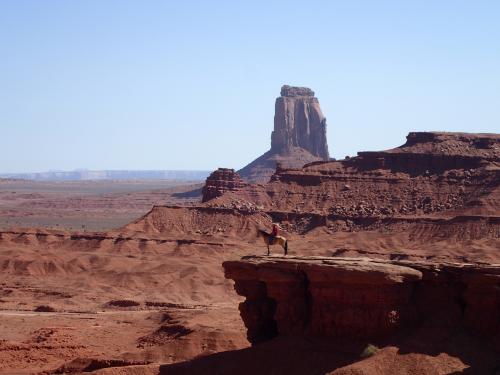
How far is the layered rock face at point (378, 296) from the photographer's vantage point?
25.0 metres

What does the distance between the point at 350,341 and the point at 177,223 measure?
68.2 m

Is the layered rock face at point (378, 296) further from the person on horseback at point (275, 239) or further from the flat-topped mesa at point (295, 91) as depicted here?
the flat-topped mesa at point (295, 91)

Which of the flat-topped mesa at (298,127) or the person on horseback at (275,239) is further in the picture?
the flat-topped mesa at (298,127)

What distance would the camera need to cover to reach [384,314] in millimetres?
25766

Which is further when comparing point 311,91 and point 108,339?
point 311,91

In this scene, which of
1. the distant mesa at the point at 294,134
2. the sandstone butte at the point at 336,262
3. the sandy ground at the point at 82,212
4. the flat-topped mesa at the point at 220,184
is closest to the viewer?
the sandstone butte at the point at 336,262

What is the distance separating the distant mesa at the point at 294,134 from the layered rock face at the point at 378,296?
481 feet

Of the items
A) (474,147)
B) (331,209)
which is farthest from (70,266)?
(474,147)

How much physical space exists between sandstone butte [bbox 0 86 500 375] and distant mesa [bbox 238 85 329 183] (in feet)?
231

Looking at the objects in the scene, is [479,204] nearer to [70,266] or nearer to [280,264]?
[70,266]

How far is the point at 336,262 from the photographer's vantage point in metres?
26.6

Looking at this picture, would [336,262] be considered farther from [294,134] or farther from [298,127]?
[298,127]

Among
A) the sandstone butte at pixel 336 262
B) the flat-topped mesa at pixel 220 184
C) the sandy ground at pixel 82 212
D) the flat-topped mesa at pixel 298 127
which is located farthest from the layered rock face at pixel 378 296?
the flat-topped mesa at pixel 298 127

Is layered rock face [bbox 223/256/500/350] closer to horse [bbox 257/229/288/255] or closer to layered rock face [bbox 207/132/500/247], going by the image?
horse [bbox 257/229/288/255]
